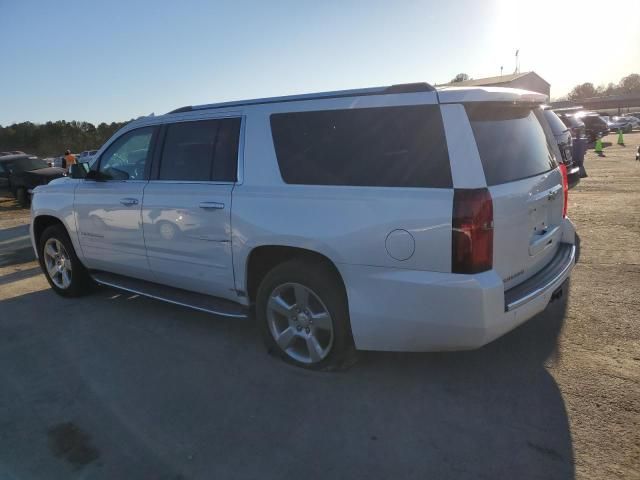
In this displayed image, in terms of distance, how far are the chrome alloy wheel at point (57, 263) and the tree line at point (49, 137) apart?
53.7 meters

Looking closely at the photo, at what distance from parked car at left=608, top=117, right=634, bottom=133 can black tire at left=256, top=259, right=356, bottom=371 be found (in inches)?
1852

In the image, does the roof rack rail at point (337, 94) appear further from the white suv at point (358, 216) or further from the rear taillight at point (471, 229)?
the rear taillight at point (471, 229)

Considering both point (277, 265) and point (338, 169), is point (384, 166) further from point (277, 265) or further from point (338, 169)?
point (277, 265)

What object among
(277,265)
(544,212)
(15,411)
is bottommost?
(15,411)

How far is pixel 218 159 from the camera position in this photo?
4.16 metres

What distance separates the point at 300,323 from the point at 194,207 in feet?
4.25

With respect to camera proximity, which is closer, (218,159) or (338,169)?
(338,169)

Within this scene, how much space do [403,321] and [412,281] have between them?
280 millimetres

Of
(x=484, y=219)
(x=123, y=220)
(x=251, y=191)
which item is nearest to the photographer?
(x=484, y=219)

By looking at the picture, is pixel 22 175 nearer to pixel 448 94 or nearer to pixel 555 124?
pixel 555 124

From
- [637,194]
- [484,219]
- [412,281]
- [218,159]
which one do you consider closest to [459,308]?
[412,281]

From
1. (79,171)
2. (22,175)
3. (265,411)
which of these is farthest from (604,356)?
(22,175)

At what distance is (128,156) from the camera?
197 inches

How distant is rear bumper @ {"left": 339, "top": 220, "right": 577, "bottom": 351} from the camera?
9.72 feet
